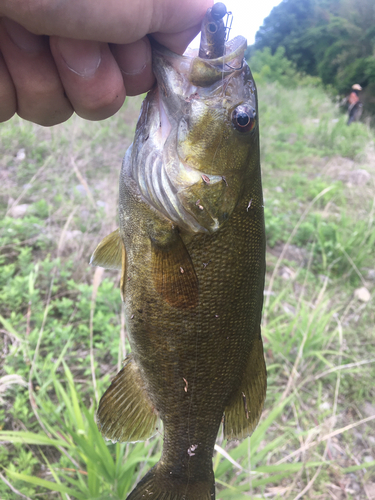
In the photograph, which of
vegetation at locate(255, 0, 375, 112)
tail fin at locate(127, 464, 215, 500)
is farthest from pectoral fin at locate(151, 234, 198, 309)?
vegetation at locate(255, 0, 375, 112)

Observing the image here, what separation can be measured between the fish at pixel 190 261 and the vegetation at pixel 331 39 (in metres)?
18.1

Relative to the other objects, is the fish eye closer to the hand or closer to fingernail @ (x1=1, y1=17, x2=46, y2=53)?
the hand

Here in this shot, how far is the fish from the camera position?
1.01 m

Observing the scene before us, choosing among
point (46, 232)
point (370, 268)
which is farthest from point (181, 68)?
point (370, 268)

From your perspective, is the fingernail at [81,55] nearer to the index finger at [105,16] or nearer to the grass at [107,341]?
the index finger at [105,16]

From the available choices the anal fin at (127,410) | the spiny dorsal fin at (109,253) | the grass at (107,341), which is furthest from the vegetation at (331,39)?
the anal fin at (127,410)

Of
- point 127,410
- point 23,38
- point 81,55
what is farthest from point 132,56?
point 127,410

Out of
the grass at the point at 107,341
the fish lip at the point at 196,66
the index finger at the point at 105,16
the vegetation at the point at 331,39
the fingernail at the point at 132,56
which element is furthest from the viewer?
the vegetation at the point at 331,39

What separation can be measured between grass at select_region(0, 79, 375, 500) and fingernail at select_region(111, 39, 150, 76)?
3.89 feet

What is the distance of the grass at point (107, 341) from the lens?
163 centimetres

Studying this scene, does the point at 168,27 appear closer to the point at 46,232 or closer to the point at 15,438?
the point at 15,438

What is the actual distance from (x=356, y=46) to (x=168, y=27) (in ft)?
76.9

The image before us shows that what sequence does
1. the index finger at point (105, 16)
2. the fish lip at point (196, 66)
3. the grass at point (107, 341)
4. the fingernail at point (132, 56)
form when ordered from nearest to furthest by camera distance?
1. the index finger at point (105, 16)
2. the fish lip at point (196, 66)
3. the fingernail at point (132, 56)
4. the grass at point (107, 341)

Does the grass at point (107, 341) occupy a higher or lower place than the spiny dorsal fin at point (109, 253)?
lower
